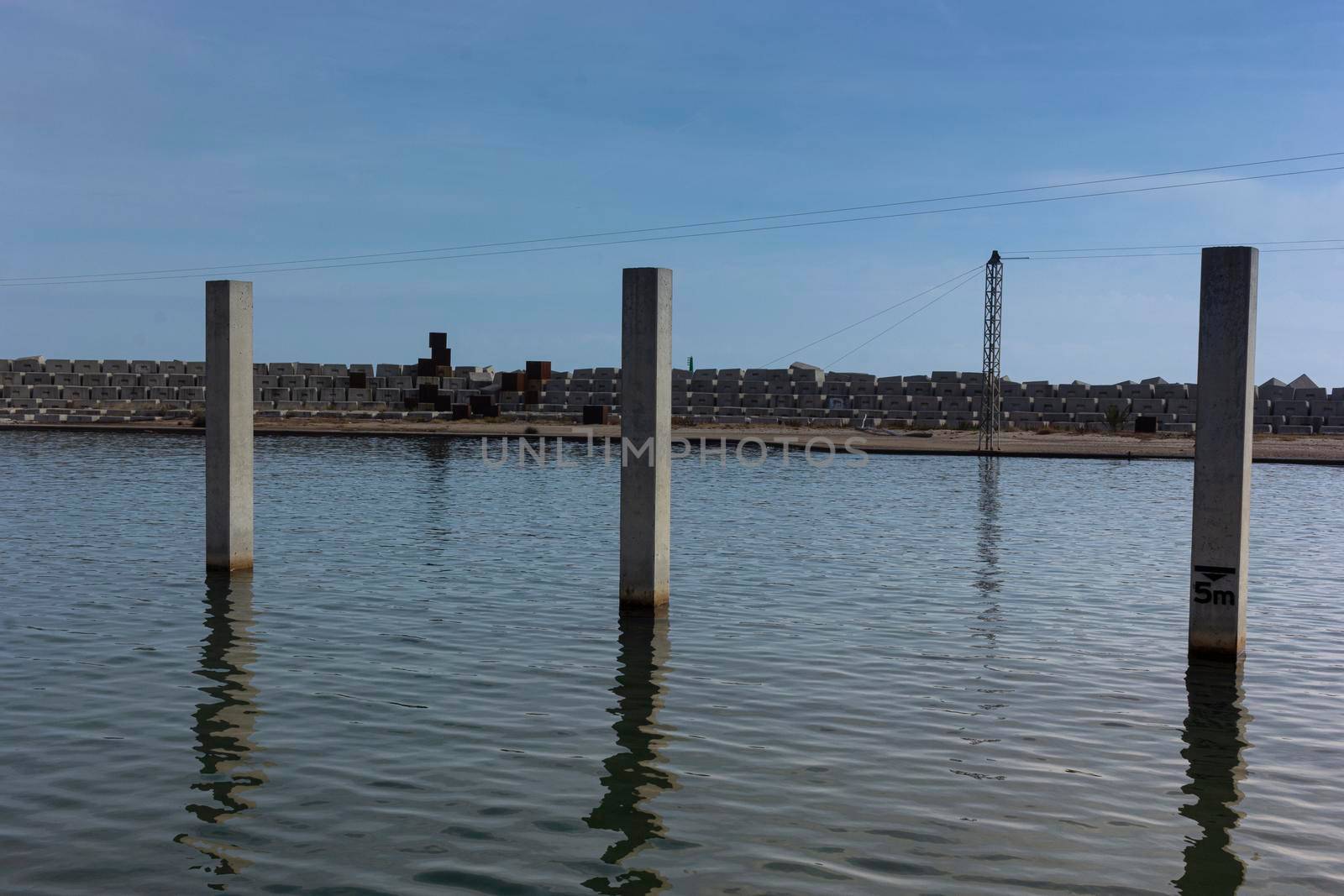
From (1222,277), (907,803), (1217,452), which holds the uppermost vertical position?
(1222,277)

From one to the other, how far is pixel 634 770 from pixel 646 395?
467 cm

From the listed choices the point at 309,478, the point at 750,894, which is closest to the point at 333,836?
the point at 750,894

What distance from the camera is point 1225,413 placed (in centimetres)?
966

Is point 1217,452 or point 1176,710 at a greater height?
point 1217,452

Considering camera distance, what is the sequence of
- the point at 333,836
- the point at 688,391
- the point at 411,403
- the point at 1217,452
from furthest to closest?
the point at 688,391 < the point at 411,403 < the point at 1217,452 < the point at 333,836

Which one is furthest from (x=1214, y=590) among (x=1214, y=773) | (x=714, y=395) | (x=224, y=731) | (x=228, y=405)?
(x=714, y=395)

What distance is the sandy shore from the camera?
4575cm

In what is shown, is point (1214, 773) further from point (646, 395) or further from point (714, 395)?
point (714, 395)

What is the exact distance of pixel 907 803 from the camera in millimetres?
6754

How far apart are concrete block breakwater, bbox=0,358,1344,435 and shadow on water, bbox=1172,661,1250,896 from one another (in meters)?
55.6

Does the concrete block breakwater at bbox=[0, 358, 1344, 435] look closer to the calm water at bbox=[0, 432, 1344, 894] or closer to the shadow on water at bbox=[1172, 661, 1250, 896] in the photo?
the calm water at bbox=[0, 432, 1344, 894]

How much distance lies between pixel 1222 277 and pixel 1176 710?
137 inches

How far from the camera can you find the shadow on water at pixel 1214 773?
5922 millimetres

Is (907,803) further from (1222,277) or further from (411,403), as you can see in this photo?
(411,403)
